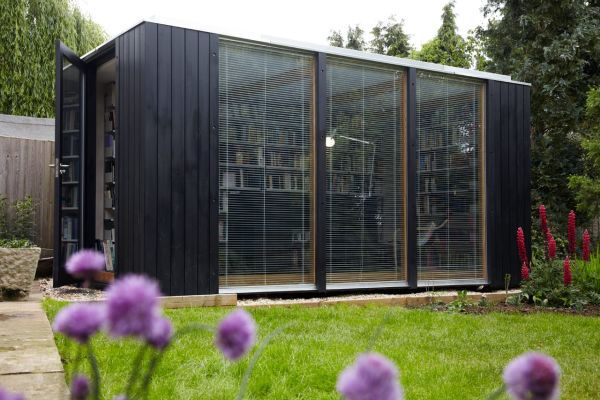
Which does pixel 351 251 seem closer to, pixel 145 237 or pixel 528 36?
pixel 145 237

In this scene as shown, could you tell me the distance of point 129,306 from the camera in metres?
0.37

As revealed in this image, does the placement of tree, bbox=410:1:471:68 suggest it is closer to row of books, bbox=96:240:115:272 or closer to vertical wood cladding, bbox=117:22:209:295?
row of books, bbox=96:240:115:272

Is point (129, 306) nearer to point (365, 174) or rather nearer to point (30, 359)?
point (30, 359)

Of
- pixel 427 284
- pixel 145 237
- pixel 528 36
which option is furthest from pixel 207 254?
pixel 528 36

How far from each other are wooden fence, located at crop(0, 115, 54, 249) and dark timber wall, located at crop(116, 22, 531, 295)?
7.34 ft

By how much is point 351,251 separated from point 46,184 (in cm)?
356

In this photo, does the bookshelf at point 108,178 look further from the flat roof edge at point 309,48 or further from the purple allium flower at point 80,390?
the purple allium flower at point 80,390

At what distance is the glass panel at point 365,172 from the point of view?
222 inches

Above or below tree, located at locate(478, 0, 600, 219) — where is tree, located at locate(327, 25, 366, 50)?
above

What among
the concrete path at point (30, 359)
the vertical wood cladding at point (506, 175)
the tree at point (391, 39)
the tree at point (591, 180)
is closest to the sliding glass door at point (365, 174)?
the vertical wood cladding at point (506, 175)

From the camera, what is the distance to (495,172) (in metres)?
6.61

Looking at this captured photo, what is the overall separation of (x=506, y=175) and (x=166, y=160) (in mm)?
3722

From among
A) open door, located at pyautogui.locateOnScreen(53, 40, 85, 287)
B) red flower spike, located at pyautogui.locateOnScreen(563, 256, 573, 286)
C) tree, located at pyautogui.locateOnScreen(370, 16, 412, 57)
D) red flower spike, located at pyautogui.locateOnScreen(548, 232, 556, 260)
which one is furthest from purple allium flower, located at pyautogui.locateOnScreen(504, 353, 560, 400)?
tree, located at pyautogui.locateOnScreen(370, 16, 412, 57)

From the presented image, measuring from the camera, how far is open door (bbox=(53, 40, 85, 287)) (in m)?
5.69
